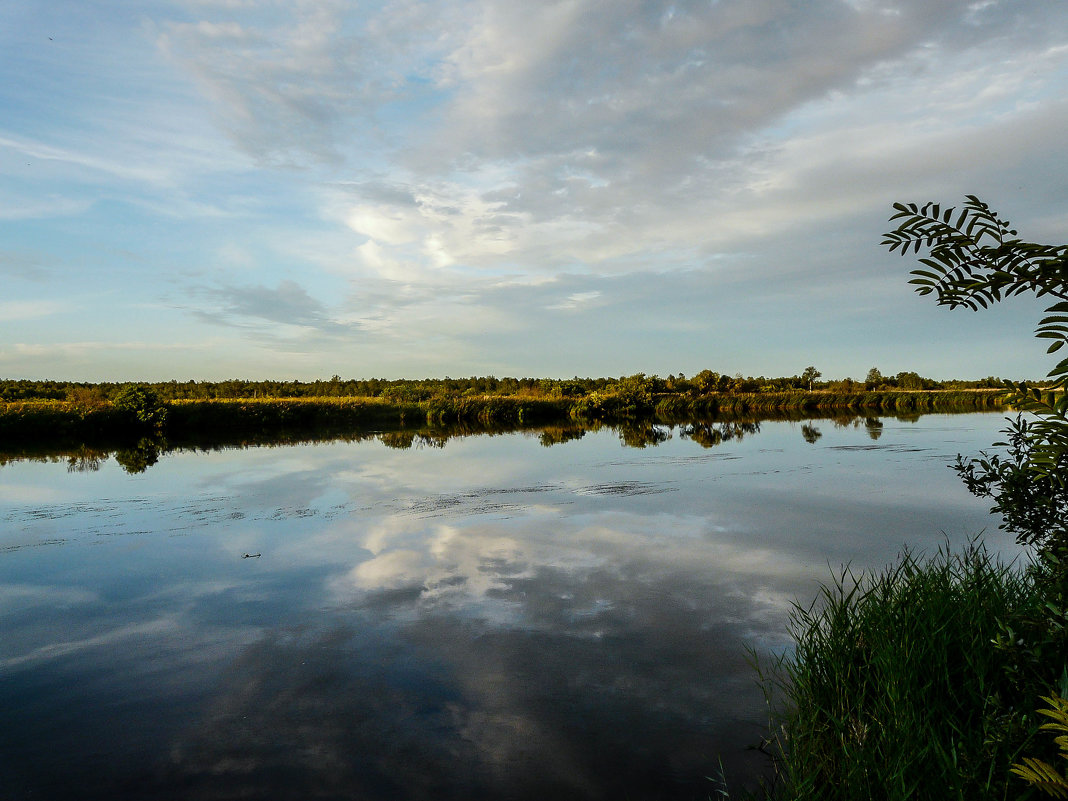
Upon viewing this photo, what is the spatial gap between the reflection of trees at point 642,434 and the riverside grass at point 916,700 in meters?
21.4

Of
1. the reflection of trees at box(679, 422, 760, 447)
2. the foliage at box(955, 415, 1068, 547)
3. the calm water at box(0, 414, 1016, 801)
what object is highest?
the foliage at box(955, 415, 1068, 547)

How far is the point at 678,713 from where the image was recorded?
16.1 feet

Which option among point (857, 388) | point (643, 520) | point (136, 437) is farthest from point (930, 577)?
point (857, 388)

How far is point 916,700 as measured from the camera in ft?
12.7

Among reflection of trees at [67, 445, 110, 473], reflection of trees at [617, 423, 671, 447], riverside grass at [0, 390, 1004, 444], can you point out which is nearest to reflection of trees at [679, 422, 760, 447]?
reflection of trees at [617, 423, 671, 447]

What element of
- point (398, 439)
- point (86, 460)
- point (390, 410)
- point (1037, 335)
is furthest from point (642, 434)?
point (1037, 335)

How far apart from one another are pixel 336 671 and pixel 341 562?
3736mm

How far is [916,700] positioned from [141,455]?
24.4 meters

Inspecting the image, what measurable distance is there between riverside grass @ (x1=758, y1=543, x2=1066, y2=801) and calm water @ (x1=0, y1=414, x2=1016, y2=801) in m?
0.57

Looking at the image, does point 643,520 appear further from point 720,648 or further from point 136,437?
point 136,437

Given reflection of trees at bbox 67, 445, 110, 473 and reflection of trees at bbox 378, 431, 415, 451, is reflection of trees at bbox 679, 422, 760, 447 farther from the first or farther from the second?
reflection of trees at bbox 67, 445, 110, 473

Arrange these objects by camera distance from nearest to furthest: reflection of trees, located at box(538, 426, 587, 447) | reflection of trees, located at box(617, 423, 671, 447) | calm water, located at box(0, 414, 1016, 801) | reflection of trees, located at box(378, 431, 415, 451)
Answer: calm water, located at box(0, 414, 1016, 801) < reflection of trees, located at box(378, 431, 415, 451) < reflection of trees, located at box(617, 423, 671, 447) < reflection of trees, located at box(538, 426, 587, 447)

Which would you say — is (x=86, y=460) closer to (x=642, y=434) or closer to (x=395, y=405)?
(x=395, y=405)

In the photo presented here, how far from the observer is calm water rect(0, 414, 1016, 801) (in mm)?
4406
